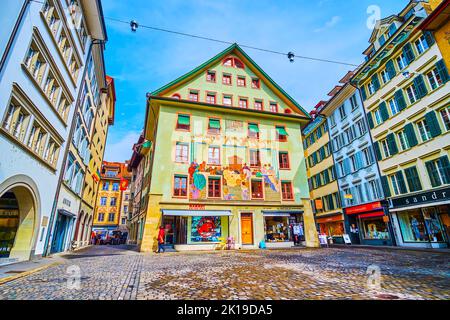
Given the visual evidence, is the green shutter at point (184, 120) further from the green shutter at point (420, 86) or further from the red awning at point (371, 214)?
the red awning at point (371, 214)

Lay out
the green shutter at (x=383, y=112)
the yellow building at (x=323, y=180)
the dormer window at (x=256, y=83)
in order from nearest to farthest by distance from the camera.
Answer: the green shutter at (x=383, y=112) → the dormer window at (x=256, y=83) → the yellow building at (x=323, y=180)

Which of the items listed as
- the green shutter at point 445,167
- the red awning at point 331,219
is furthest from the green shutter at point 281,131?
the red awning at point 331,219

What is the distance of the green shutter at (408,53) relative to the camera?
20491 mm

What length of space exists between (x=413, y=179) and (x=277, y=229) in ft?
39.2

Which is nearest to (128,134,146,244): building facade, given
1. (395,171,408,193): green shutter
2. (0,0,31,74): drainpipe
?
(0,0,31,74): drainpipe

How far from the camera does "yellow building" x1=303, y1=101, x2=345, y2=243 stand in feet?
98.3

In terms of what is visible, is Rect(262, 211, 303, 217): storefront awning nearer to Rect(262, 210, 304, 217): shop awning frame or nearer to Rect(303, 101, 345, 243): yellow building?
Rect(262, 210, 304, 217): shop awning frame

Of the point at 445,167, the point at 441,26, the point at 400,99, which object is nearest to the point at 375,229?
the point at 445,167

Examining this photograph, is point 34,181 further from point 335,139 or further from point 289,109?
point 335,139

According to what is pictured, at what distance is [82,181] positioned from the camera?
891 inches

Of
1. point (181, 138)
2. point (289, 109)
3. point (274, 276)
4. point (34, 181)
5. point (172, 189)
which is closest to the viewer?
point (274, 276)

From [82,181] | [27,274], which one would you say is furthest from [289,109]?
[27,274]

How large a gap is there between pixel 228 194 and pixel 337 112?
19452mm

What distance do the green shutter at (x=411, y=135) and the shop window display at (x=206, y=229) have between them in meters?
17.3
